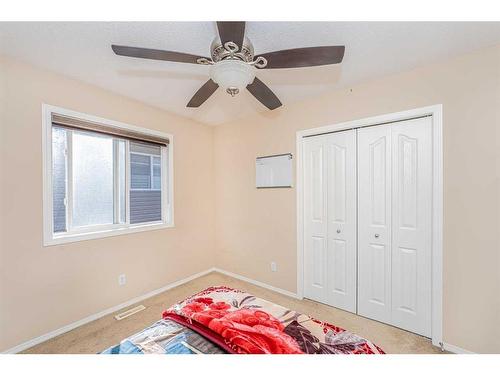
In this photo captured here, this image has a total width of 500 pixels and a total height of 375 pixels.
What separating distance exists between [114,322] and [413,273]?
2857mm

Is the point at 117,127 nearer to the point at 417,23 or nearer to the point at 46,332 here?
the point at 46,332

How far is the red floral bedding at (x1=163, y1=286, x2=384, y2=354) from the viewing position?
1.02 metres

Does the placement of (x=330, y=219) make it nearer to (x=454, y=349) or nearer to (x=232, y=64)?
(x=454, y=349)

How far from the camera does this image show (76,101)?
7.03 feet

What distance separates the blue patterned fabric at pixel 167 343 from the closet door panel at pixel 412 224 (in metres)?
Answer: 1.84

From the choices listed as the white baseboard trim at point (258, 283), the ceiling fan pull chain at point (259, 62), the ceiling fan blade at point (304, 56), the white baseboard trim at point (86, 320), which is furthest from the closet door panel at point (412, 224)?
the white baseboard trim at point (86, 320)

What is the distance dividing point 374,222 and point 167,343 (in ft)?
6.61

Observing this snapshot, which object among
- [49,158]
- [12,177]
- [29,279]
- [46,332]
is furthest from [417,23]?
[46,332]

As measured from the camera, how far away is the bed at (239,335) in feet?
3.37

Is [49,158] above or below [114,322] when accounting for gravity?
above

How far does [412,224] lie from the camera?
1.99 m

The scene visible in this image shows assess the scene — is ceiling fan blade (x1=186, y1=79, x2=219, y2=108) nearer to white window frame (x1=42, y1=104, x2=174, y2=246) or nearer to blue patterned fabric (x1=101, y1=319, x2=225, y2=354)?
white window frame (x1=42, y1=104, x2=174, y2=246)

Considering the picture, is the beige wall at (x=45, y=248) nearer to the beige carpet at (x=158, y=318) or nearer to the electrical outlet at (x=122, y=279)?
the electrical outlet at (x=122, y=279)

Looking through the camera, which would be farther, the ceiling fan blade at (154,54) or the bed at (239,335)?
the ceiling fan blade at (154,54)
